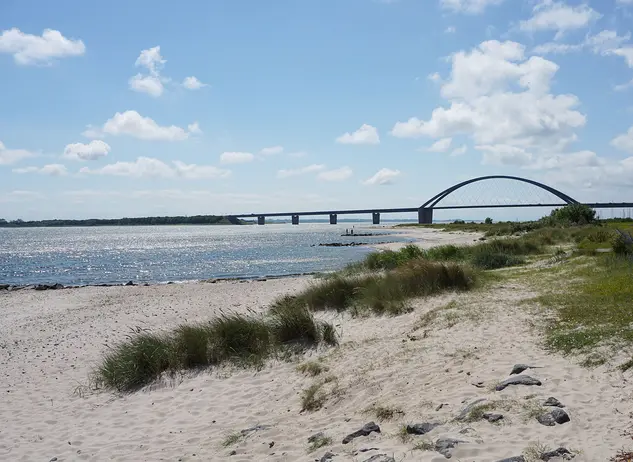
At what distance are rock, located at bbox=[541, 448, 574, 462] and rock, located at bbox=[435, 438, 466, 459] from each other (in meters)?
0.89

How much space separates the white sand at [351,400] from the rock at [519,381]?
0.47ft

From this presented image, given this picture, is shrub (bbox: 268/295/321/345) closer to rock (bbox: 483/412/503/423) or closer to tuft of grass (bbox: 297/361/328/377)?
tuft of grass (bbox: 297/361/328/377)

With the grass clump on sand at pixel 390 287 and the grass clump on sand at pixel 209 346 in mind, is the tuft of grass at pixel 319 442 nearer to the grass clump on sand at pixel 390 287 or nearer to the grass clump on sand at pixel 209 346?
the grass clump on sand at pixel 209 346

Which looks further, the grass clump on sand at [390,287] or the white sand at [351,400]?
the grass clump on sand at [390,287]

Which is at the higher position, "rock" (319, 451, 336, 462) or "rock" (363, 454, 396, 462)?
"rock" (363, 454, 396, 462)

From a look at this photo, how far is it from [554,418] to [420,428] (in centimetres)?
152

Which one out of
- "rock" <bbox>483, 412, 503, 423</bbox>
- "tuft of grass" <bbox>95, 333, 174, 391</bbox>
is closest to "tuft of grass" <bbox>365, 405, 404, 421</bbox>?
"rock" <bbox>483, 412, 503, 423</bbox>

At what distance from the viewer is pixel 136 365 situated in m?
10.5

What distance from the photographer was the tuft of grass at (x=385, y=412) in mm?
6855

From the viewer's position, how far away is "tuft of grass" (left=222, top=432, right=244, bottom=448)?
7102mm

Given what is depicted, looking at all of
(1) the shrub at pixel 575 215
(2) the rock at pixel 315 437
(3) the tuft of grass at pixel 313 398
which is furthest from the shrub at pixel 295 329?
(1) the shrub at pixel 575 215

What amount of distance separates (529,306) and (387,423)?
665 cm

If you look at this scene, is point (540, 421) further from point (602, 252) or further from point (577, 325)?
point (602, 252)

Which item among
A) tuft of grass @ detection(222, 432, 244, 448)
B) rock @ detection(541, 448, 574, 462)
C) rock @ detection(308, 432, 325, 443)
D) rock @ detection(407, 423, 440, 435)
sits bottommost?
tuft of grass @ detection(222, 432, 244, 448)
